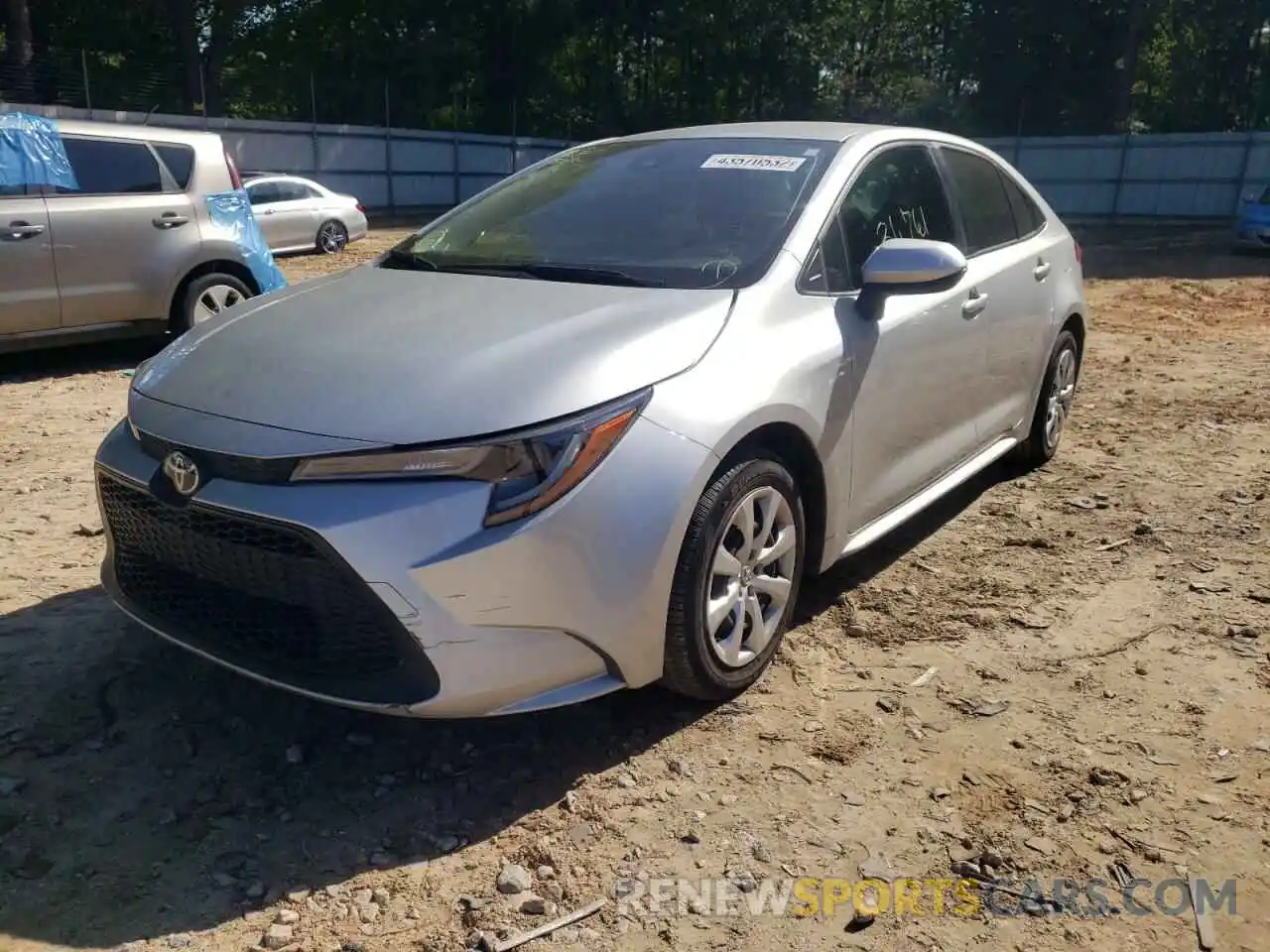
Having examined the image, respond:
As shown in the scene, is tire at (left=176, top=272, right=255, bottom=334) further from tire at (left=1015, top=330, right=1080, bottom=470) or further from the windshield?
tire at (left=1015, top=330, right=1080, bottom=470)

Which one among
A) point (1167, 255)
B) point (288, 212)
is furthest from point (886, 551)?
point (1167, 255)

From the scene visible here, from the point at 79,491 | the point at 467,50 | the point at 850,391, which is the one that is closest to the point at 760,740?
the point at 850,391

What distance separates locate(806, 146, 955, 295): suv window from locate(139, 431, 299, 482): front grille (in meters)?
1.63

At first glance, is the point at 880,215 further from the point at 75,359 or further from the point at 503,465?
the point at 75,359

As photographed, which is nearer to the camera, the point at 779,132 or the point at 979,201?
the point at 779,132

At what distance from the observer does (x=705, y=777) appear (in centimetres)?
280

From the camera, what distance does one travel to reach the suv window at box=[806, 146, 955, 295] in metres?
3.40

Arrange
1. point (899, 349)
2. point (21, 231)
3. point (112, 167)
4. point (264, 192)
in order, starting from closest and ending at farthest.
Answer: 1. point (899, 349)
2. point (21, 231)
3. point (112, 167)
4. point (264, 192)

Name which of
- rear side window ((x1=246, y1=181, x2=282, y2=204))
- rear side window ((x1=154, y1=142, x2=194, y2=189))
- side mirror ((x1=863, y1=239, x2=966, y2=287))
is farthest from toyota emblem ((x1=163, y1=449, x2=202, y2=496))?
rear side window ((x1=246, y1=181, x2=282, y2=204))

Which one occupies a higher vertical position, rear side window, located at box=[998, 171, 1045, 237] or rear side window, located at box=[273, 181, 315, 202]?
rear side window, located at box=[998, 171, 1045, 237]

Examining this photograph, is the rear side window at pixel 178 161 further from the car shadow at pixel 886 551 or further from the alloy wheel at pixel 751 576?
the alloy wheel at pixel 751 576

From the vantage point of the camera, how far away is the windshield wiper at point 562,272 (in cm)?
319

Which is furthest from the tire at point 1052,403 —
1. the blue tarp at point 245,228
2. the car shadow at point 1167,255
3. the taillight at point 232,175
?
the car shadow at point 1167,255

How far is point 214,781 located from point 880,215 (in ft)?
8.77
